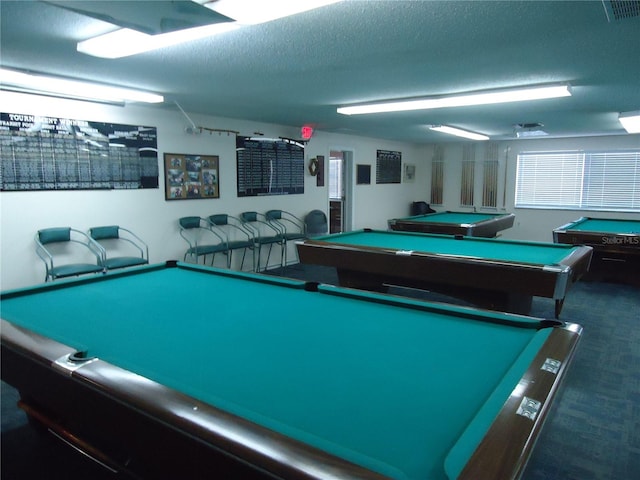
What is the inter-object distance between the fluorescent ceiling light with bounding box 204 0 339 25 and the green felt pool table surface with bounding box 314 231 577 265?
2.40m

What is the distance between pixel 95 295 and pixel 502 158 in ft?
28.7

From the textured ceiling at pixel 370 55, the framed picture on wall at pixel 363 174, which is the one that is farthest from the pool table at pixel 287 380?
the framed picture on wall at pixel 363 174

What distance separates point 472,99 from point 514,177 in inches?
218

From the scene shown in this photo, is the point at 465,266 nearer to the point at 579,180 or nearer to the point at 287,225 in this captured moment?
the point at 287,225

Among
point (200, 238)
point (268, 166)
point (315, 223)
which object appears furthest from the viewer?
point (315, 223)

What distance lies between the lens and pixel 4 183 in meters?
4.03

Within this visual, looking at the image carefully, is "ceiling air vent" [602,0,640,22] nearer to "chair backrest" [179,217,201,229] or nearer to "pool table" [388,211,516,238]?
"pool table" [388,211,516,238]

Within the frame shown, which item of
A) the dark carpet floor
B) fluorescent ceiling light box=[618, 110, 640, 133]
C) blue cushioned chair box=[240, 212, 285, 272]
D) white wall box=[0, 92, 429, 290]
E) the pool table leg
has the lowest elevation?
the dark carpet floor

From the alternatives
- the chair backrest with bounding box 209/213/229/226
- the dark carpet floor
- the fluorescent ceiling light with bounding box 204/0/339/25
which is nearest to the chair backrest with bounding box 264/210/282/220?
the chair backrest with bounding box 209/213/229/226

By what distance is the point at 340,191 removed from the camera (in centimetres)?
853

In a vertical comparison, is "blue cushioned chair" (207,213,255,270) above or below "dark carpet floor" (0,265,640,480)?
above

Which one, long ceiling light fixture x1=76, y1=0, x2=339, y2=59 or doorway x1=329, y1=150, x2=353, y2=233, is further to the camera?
doorway x1=329, y1=150, x2=353, y2=233

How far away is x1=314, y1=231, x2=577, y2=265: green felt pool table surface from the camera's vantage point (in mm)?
3770

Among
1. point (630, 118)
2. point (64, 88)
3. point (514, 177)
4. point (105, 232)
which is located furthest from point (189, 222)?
point (514, 177)
